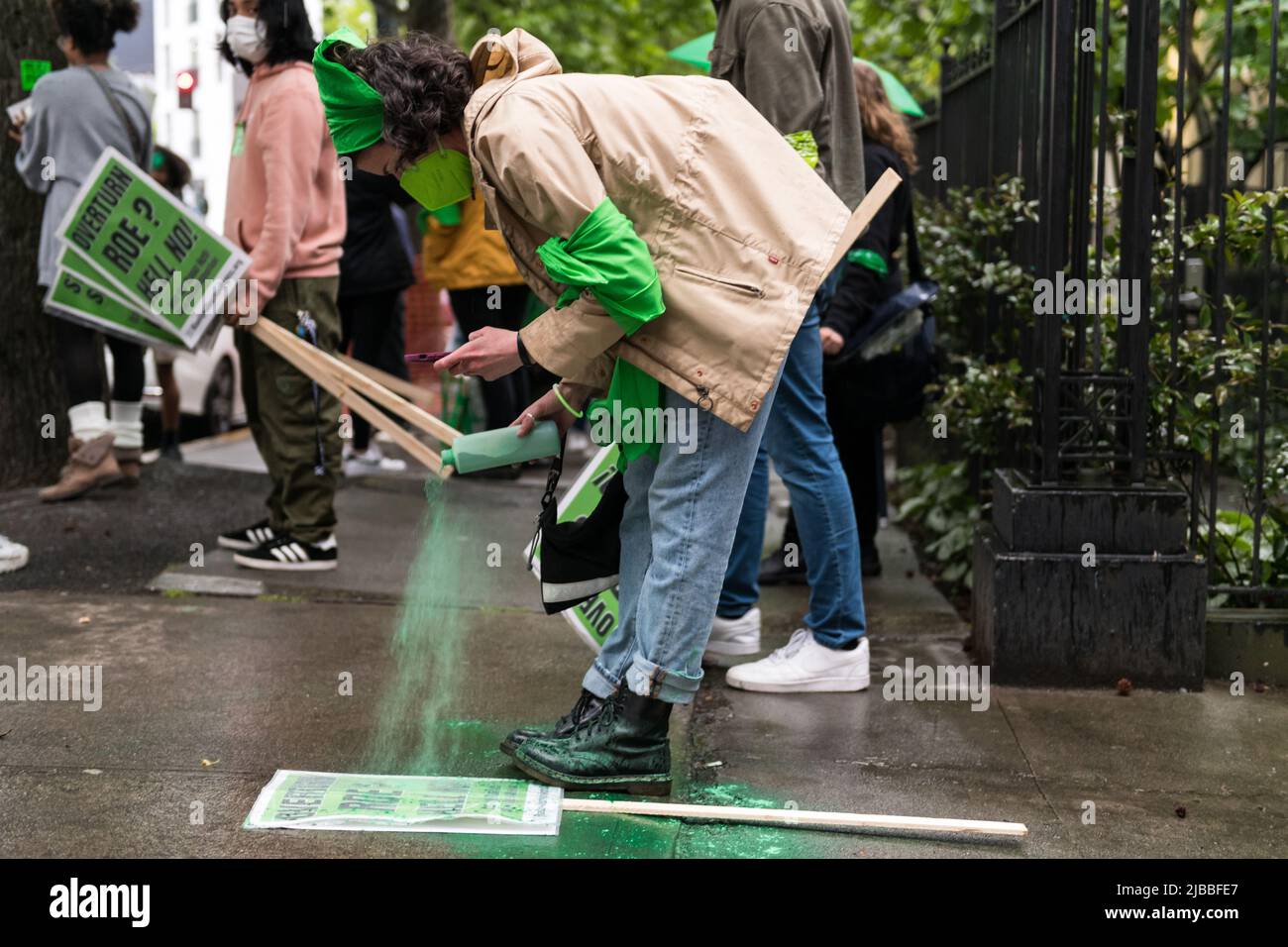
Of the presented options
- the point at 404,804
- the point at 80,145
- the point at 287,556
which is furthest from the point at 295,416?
the point at 404,804

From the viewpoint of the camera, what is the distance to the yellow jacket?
7367mm

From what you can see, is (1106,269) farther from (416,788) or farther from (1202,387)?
(416,788)

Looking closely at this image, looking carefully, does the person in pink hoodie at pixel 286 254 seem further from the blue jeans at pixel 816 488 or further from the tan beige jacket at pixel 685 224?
the tan beige jacket at pixel 685 224

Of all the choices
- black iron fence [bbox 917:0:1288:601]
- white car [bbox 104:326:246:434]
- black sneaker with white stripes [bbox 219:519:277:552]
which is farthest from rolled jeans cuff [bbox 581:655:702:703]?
white car [bbox 104:326:246:434]

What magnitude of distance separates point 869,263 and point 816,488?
3.55 feet

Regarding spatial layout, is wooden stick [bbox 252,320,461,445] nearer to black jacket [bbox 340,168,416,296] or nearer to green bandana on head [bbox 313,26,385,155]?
green bandana on head [bbox 313,26,385,155]

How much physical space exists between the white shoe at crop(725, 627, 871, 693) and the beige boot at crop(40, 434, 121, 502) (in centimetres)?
343

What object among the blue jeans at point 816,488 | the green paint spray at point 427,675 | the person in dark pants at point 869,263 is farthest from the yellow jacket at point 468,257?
the blue jeans at point 816,488

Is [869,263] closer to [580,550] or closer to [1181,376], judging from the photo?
[1181,376]

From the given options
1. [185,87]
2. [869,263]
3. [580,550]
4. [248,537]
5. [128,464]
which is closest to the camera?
[580,550]

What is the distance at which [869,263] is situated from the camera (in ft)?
16.1

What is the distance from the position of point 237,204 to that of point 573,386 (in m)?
2.57

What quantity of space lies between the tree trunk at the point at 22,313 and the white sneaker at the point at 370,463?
170 cm
